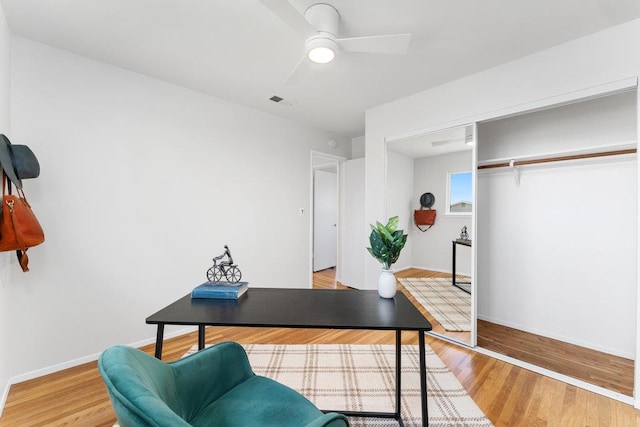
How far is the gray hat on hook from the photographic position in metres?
1.73

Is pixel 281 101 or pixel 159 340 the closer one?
pixel 159 340

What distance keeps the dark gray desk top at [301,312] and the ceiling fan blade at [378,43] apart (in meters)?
1.50

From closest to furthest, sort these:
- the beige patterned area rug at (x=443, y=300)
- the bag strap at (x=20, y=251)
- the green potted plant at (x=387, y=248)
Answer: the green potted plant at (x=387, y=248), the bag strap at (x=20, y=251), the beige patterned area rug at (x=443, y=300)

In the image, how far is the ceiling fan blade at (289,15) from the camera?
4.42ft

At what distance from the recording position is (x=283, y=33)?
1.97 m

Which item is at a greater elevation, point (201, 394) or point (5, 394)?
point (201, 394)

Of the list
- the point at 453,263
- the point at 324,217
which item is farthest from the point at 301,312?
the point at 324,217

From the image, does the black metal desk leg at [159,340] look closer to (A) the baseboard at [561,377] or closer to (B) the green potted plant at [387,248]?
(B) the green potted plant at [387,248]

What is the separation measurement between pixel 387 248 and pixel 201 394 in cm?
108

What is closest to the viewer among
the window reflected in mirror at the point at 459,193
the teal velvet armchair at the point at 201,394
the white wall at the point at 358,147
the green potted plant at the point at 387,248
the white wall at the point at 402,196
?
the teal velvet armchair at the point at 201,394

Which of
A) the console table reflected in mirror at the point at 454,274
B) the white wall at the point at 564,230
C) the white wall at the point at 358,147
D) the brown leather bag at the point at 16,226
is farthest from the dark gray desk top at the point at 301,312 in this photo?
the white wall at the point at 358,147

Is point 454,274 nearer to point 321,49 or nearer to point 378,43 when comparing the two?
point 378,43

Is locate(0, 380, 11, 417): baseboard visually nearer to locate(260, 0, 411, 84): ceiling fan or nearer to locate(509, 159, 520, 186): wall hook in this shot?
locate(260, 0, 411, 84): ceiling fan

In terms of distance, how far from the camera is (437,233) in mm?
2914
